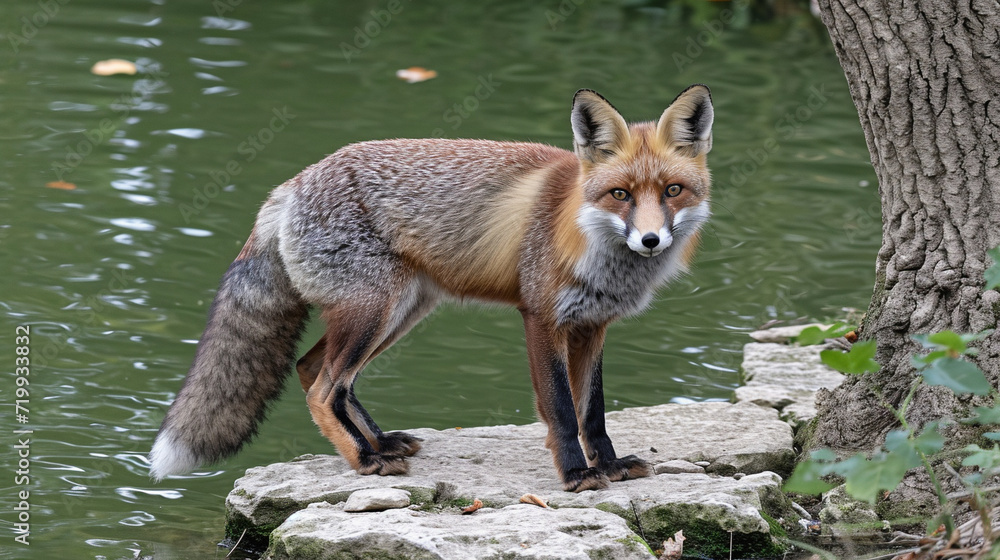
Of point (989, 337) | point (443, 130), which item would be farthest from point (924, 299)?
point (443, 130)

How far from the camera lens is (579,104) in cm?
448

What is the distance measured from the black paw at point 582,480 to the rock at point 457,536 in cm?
31

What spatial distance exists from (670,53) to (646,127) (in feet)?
28.9

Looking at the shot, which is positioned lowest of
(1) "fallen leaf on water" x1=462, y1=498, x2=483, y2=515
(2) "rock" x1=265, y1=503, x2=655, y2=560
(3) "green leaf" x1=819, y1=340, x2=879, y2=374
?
(1) "fallen leaf on water" x1=462, y1=498, x2=483, y2=515

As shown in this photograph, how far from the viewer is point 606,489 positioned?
4.57m

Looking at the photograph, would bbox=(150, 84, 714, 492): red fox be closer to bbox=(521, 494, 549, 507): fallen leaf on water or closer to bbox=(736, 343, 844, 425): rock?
bbox=(521, 494, 549, 507): fallen leaf on water

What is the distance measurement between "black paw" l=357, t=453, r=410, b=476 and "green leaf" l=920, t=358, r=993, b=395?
2.35 metres

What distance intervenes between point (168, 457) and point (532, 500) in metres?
1.61

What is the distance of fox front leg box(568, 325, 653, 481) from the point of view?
4.79 m

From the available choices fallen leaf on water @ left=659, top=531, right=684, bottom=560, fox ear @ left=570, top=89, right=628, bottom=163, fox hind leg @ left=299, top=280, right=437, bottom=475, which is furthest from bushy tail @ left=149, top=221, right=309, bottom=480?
fallen leaf on water @ left=659, top=531, right=684, bottom=560

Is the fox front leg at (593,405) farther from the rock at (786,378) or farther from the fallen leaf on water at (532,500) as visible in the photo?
A: the rock at (786,378)

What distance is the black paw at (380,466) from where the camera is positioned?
4746 millimetres

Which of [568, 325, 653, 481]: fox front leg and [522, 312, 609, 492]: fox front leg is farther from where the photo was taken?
[568, 325, 653, 481]: fox front leg

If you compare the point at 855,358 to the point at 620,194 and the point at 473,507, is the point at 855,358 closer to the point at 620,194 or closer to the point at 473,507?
the point at 620,194
